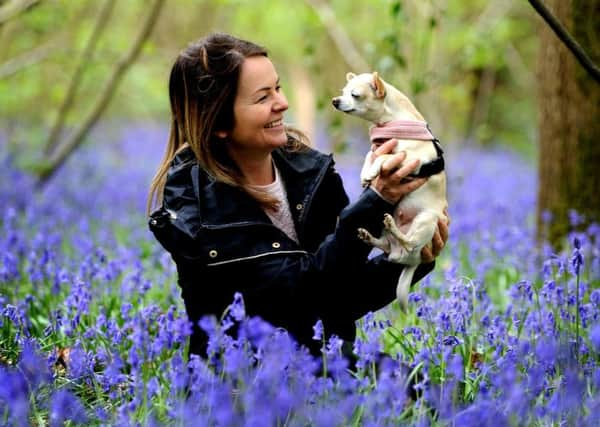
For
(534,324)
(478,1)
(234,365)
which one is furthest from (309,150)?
(478,1)

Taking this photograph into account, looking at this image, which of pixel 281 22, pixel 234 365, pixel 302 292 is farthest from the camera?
pixel 281 22

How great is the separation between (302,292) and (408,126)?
69 centimetres

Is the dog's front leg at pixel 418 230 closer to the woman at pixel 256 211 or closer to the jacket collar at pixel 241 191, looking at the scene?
the woman at pixel 256 211

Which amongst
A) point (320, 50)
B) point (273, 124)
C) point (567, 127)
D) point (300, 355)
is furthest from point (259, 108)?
point (320, 50)

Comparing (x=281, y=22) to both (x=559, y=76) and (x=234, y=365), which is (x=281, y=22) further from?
(x=234, y=365)

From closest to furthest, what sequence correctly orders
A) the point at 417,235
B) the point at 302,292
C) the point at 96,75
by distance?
the point at 417,235, the point at 302,292, the point at 96,75

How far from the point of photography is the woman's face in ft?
9.67

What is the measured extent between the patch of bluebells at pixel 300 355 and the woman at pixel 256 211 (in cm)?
14

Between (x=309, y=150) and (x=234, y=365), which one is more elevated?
(x=309, y=150)

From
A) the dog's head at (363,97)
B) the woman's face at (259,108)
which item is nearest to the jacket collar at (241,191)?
the woman's face at (259,108)

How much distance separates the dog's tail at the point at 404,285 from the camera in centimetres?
277

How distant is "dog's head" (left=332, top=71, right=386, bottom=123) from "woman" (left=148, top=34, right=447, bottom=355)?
0.13m

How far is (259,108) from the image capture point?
2955 mm

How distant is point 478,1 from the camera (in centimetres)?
1483
